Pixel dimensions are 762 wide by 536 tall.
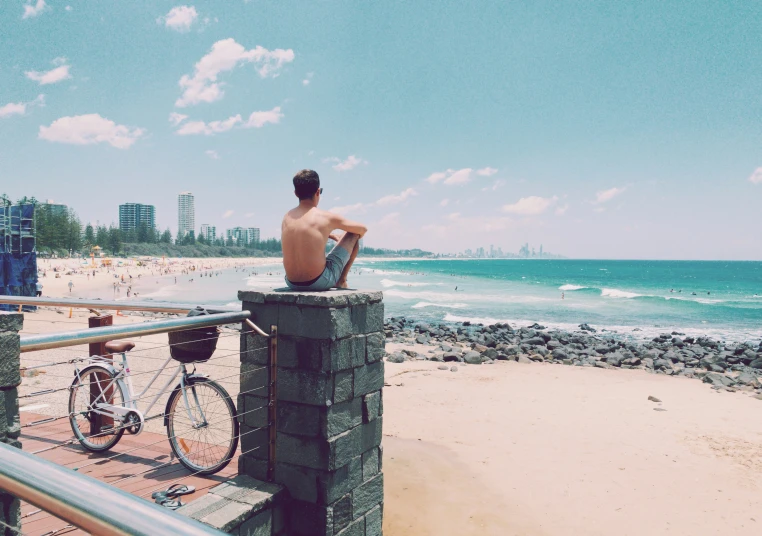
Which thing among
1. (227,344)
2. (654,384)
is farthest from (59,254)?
(654,384)

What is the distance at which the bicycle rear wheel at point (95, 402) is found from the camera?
15.6 feet

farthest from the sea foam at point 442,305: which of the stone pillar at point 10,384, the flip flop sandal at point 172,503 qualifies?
the stone pillar at point 10,384

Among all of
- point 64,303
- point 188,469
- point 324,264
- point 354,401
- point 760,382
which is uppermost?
point 324,264

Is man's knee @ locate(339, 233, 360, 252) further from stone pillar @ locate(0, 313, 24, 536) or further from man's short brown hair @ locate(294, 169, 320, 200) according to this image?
stone pillar @ locate(0, 313, 24, 536)

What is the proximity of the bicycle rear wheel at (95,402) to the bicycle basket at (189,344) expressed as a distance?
1.18 metres

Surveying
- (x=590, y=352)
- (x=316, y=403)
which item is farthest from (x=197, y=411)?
(x=590, y=352)

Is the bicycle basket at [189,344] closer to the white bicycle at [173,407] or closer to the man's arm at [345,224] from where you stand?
the white bicycle at [173,407]

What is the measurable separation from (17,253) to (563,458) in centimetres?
2076

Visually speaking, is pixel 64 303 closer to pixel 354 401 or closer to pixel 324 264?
pixel 324 264

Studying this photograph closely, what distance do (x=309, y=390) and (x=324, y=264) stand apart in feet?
3.28

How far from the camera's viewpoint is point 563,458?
8.09 metres

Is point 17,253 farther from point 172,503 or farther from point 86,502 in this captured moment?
point 86,502

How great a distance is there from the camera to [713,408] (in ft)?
39.5

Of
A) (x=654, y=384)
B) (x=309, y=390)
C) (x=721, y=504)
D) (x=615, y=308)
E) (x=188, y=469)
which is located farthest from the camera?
(x=615, y=308)
